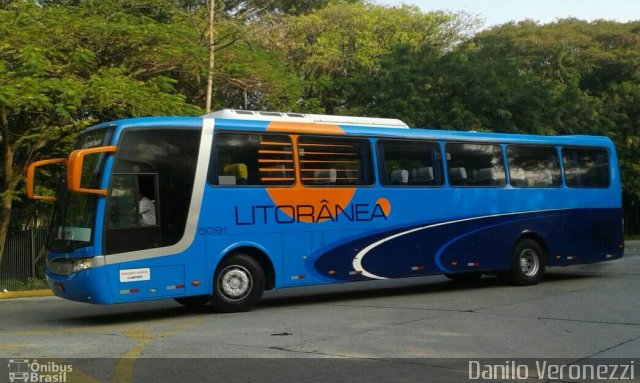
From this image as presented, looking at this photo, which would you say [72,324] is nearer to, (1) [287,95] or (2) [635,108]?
(1) [287,95]

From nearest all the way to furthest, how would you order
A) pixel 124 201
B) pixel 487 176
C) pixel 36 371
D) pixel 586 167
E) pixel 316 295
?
pixel 36 371
pixel 124 201
pixel 316 295
pixel 487 176
pixel 586 167

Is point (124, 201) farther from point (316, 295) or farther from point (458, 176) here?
point (458, 176)

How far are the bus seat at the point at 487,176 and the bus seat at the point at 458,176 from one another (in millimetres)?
404

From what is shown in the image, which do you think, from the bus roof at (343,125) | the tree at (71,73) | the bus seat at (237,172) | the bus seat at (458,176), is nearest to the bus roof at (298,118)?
the bus roof at (343,125)

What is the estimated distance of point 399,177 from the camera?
46.3ft

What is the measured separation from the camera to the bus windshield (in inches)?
439

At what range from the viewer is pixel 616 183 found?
17.4m

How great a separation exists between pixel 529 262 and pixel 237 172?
7.21 m

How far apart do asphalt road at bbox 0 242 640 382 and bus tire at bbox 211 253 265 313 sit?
24 centimetres

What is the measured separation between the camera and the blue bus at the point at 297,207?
11.3 meters

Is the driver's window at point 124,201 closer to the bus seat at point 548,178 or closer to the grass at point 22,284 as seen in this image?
the bus seat at point 548,178

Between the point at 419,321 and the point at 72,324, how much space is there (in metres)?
5.37

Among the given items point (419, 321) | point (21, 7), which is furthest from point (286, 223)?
point (21, 7)

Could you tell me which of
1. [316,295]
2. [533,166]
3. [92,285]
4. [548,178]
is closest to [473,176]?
[533,166]
